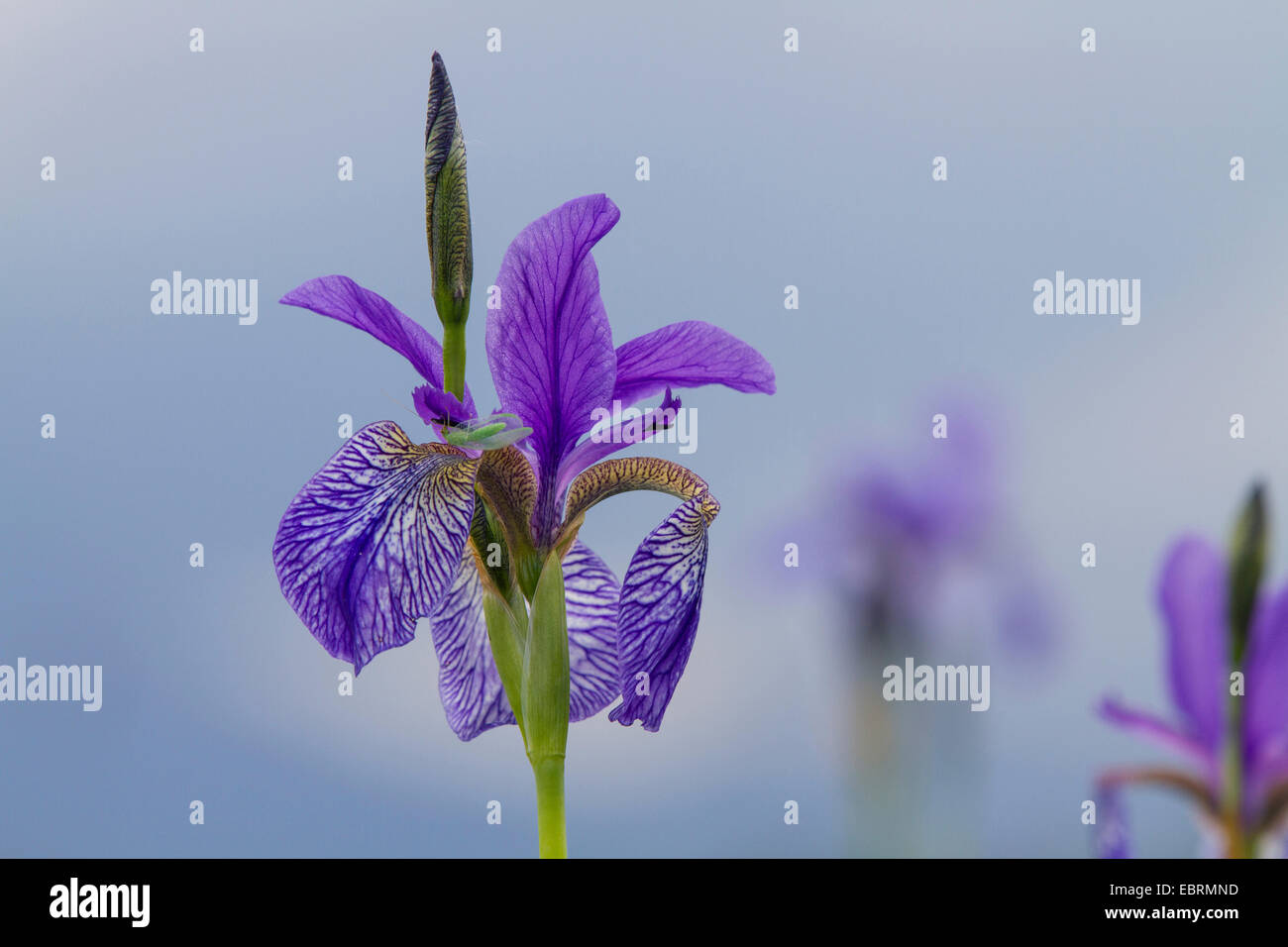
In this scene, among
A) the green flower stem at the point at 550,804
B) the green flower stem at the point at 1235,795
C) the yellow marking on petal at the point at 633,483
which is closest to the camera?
the green flower stem at the point at 1235,795

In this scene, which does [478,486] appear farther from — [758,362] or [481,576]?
[758,362]

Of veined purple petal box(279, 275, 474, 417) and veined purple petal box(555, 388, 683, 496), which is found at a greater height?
veined purple petal box(279, 275, 474, 417)

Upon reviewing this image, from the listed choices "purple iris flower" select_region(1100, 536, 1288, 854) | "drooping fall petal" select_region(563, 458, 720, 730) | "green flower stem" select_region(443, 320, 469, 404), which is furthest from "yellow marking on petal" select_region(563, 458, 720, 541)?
"purple iris flower" select_region(1100, 536, 1288, 854)

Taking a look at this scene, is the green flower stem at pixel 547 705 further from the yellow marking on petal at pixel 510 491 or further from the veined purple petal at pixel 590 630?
the veined purple petal at pixel 590 630

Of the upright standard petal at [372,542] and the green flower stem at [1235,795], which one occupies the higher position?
the upright standard petal at [372,542]

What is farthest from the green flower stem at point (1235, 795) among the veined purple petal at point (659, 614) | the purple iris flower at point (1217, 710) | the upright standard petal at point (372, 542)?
the upright standard petal at point (372, 542)

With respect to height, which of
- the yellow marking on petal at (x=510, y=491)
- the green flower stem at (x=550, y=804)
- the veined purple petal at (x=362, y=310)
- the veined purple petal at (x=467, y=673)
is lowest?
the green flower stem at (x=550, y=804)

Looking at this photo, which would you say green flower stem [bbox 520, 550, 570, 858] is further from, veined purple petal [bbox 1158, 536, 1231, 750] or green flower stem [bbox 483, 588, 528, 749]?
veined purple petal [bbox 1158, 536, 1231, 750]
